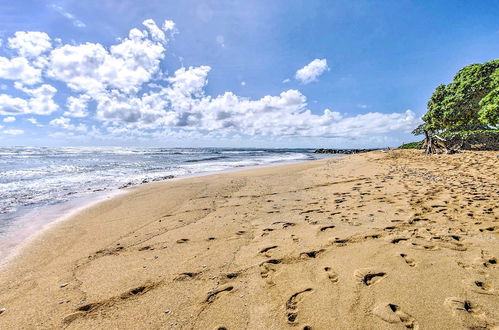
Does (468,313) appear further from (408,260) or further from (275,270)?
(275,270)

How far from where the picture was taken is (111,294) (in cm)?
334

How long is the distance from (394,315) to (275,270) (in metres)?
1.62

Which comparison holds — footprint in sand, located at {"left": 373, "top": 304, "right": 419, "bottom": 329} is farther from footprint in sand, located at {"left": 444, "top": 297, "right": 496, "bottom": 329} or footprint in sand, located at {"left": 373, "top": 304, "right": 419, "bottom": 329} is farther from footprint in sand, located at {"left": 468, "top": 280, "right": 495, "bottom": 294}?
footprint in sand, located at {"left": 468, "top": 280, "right": 495, "bottom": 294}

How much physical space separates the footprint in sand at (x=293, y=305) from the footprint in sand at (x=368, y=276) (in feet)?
2.42

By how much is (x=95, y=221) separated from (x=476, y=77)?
4276cm

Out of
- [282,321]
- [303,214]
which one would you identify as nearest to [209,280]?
[282,321]

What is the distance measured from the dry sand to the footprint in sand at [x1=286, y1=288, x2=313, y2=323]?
0.6 inches

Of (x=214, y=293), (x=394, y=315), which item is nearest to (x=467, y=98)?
(x=394, y=315)

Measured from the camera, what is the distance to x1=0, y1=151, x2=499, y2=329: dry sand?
8.76ft

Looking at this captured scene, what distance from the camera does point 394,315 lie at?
8.25 ft

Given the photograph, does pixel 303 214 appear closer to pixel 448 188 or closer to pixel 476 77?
pixel 448 188

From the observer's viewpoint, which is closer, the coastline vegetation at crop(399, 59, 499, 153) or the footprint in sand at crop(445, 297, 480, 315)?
the footprint in sand at crop(445, 297, 480, 315)

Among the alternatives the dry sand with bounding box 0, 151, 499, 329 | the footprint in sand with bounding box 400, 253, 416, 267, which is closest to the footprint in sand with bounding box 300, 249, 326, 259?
the dry sand with bounding box 0, 151, 499, 329

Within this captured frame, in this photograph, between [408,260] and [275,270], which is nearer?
[408,260]
